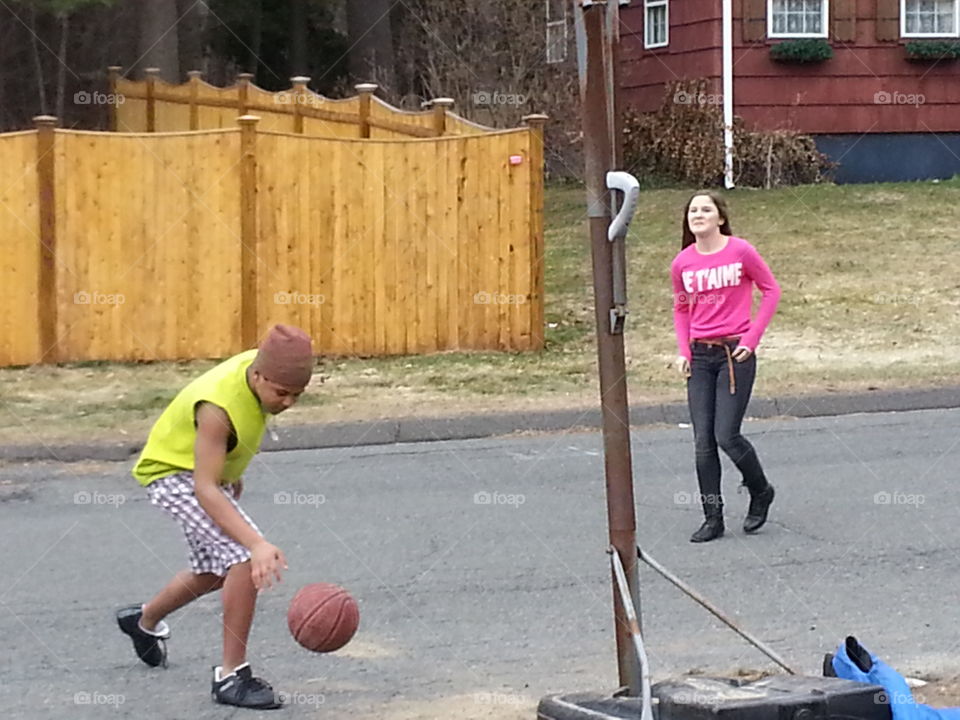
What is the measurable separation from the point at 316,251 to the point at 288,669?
28.3 feet

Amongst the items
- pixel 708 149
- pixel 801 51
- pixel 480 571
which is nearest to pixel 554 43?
pixel 708 149

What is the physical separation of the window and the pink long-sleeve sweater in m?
16.8

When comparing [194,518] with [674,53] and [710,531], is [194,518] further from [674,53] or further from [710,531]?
[674,53]

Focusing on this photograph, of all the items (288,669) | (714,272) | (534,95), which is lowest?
(288,669)

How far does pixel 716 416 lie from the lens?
809 centimetres

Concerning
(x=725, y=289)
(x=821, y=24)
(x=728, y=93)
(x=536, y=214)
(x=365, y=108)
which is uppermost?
(x=821, y=24)

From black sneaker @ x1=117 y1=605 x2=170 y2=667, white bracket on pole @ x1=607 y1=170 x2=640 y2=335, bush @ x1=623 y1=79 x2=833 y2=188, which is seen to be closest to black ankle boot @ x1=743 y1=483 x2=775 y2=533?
black sneaker @ x1=117 y1=605 x2=170 y2=667

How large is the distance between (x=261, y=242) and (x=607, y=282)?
998cm

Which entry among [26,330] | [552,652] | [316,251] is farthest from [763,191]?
[552,652]

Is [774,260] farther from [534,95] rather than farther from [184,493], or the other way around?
[184,493]

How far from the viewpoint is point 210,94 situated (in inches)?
951

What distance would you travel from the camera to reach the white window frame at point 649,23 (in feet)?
82.5

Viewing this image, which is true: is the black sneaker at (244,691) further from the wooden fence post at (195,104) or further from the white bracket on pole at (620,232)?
the wooden fence post at (195,104)

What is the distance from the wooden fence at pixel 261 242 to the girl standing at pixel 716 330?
21.7ft
